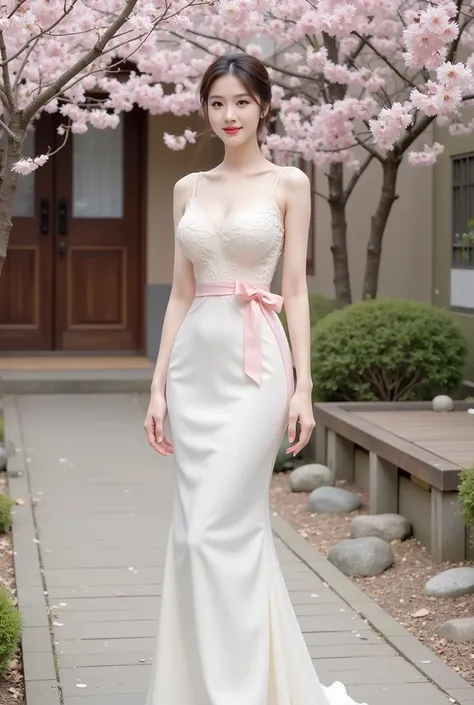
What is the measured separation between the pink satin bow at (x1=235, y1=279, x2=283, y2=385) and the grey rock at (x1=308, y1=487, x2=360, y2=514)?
12.3 feet

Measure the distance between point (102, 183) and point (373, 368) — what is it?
21.2ft

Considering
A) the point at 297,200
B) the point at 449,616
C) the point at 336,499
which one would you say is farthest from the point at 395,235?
the point at 297,200

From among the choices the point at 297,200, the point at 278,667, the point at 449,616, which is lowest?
the point at 449,616

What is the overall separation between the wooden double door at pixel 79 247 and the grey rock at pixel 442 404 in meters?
6.46

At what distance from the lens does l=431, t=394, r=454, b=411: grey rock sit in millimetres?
8328

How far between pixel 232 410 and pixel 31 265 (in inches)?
425

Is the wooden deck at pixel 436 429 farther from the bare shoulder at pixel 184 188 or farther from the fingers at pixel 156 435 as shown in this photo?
the bare shoulder at pixel 184 188

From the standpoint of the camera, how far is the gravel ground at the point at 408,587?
495cm

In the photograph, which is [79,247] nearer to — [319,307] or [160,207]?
[160,207]

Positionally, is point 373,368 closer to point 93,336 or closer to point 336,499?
point 336,499

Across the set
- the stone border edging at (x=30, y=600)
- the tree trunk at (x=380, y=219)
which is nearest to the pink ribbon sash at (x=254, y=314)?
the stone border edging at (x=30, y=600)

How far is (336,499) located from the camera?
7.42 m

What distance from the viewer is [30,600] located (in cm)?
551

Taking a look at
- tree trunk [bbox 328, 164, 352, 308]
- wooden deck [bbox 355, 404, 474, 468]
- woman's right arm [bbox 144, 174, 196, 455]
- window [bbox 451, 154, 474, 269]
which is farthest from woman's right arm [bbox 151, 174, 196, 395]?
window [bbox 451, 154, 474, 269]
